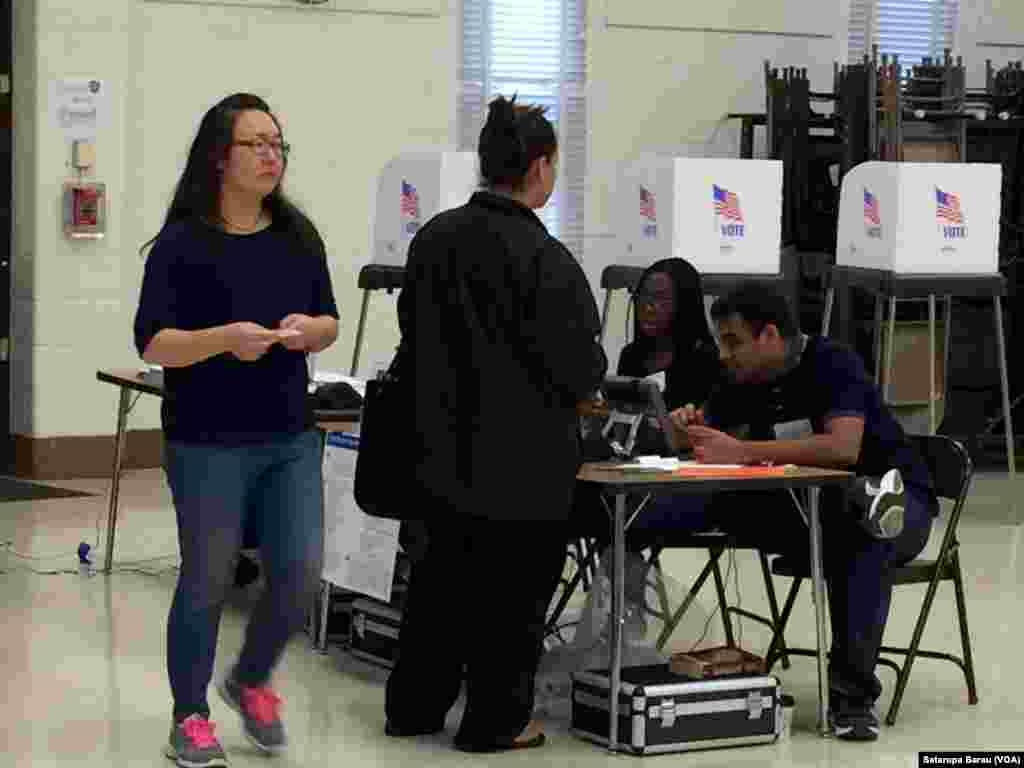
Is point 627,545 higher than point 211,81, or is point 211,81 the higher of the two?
point 211,81

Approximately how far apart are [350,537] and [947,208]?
12.0 ft

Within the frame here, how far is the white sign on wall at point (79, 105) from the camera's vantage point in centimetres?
861

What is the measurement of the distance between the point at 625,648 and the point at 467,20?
4901 mm

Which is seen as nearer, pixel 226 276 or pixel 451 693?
pixel 226 276

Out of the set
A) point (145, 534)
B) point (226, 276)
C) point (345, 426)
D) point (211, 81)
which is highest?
point (211, 81)

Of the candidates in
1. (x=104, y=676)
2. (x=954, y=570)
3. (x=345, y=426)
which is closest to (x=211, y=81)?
(x=345, y=426)

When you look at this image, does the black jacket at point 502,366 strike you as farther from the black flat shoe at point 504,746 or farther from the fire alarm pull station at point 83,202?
the fire alarm pull station at point 83,202

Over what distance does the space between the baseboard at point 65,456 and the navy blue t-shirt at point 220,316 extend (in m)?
4.68

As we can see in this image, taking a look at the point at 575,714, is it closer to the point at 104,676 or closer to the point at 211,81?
the point at 104,676

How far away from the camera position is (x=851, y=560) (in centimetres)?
473

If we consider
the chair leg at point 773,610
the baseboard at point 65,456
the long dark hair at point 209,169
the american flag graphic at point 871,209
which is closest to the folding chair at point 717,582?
the chair leg at point 773,610

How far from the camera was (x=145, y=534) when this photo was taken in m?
7.45

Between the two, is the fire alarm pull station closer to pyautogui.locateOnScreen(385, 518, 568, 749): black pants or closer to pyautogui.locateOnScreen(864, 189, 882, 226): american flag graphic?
pyautogui.locateOnScreen(864, 189, 882, 226): american flag graphic

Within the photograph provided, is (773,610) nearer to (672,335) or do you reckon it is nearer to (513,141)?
(672,335)
